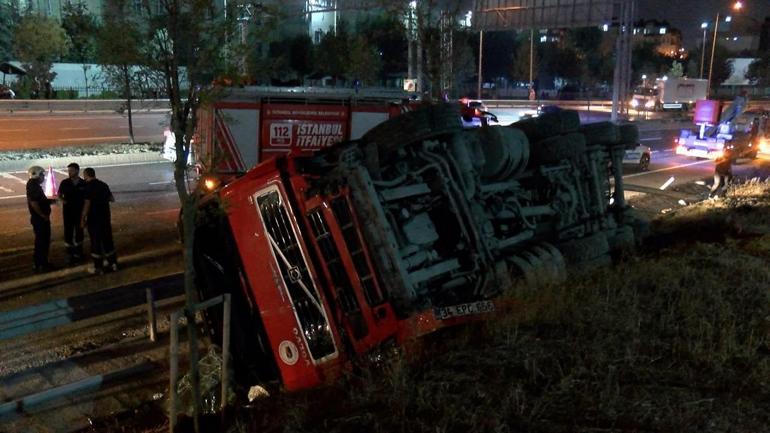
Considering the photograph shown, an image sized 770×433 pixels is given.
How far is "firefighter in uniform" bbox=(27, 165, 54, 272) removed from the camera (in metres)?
8.88

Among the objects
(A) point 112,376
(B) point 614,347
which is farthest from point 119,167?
(B) point 614,347

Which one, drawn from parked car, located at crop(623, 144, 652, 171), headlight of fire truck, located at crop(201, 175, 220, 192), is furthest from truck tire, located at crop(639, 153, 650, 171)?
headlight of fire truck, located at crop(201, 175, 220, 192)

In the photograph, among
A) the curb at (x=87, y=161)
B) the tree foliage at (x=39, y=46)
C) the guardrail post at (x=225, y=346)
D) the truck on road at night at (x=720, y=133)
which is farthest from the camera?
the tree foliage at (x=39, y=46)

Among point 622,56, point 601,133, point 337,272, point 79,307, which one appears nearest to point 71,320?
point 79,307

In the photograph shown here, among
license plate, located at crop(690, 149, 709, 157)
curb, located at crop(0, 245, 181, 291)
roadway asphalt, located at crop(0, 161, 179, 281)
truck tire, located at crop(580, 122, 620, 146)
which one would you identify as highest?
truck tire, located at crop(580, 122, 620, 146)

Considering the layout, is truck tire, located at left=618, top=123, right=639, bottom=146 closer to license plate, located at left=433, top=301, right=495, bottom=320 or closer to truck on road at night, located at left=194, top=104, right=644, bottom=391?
truck on road at night, located at left=194, top=104, right=644, bottom=391

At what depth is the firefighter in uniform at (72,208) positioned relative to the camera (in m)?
9.24

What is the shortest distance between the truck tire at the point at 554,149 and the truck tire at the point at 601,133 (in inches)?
39.8

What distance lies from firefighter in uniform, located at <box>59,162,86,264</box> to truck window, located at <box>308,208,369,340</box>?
546cm

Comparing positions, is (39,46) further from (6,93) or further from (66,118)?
(66,118)

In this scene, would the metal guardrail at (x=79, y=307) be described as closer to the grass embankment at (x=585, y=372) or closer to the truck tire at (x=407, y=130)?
the grass embankment at (x=585, y=372)

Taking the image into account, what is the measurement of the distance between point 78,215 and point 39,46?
1292 inches

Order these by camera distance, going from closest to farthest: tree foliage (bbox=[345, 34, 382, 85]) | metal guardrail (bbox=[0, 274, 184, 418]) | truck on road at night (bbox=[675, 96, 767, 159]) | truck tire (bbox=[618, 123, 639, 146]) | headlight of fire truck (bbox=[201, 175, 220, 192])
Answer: headlight of fire truck (bbox=[201, 175, 220, 192])
metal guardrail (bbox=[0, 274, 184, 418])
truck tire (bbox=[618, 123, 639, 146])
truck on road at night (bbox=[675, 96, 767, 159])
tree foliage (bbox=[345, 34, 382, 85])

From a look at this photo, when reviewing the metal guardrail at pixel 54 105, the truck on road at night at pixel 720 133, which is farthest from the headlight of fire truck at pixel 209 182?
the metal guardrail at pixel 54 105
